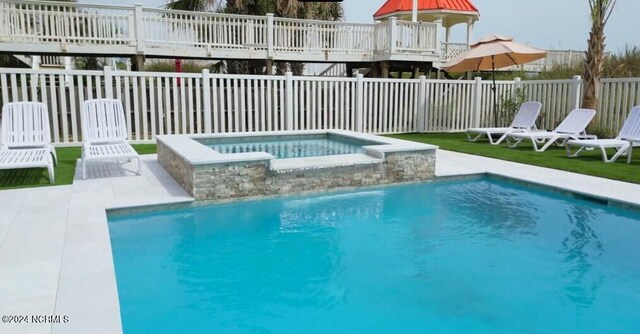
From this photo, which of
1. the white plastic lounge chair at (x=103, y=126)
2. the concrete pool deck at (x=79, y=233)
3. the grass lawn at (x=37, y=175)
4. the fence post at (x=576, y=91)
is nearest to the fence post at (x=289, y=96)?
the concrete pool deck at (x=79, y=233)

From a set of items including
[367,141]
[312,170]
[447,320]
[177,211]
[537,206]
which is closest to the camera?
[447,320]

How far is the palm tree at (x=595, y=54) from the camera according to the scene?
461 inches

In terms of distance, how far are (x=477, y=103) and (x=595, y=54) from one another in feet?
11.9

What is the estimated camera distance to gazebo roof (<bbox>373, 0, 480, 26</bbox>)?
20.0 metres

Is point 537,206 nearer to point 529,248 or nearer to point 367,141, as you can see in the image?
point 529,248

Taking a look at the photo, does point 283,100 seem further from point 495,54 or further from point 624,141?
point 624,141

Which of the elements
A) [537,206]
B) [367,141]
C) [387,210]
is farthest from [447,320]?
[367,141]

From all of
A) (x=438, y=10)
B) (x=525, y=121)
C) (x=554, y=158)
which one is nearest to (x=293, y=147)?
(x=554, y=158)

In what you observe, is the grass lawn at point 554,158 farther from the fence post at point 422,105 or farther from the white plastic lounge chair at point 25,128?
the white plastic lounge chair at point 25,128

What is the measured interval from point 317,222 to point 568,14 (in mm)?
18890

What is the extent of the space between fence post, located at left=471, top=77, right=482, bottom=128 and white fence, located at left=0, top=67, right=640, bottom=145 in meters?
0.03

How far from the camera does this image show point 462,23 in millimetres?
21969

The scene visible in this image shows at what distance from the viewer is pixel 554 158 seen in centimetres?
944

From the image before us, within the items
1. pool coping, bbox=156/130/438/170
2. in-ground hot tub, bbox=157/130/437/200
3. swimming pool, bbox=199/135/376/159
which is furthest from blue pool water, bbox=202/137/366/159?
in-ground hot tub, bbox=157/130/437/200
